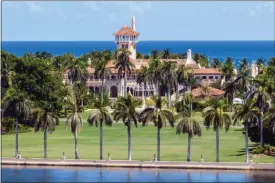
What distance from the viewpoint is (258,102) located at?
108m

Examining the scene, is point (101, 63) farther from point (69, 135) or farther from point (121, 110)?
point (121, 110)

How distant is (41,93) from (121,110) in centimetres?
4293

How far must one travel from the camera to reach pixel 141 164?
100375mm

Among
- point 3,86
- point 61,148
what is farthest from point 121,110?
point 3,86

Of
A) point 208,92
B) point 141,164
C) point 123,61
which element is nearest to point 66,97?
point 123,61

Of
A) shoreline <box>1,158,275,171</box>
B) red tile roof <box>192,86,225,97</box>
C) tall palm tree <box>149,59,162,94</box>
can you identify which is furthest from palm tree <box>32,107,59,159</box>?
red tile roof <box>192,86,225,97</box>

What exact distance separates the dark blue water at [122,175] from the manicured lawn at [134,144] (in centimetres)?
670

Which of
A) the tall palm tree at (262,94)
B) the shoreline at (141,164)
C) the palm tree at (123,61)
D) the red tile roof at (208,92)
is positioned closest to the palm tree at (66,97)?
the palm tree at (123,61)

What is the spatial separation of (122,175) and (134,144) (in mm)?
22166

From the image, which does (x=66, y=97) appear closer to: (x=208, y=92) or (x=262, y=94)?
(x=208, y=92)

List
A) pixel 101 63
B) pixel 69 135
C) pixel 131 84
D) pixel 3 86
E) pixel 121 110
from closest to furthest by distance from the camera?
pixel 121 110, pixel 69 135, pixel 3 86, pixel 101 63, pixel 131 84

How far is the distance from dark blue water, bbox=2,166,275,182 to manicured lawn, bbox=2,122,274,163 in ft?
22.0

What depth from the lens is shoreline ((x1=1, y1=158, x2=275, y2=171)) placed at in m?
99.4

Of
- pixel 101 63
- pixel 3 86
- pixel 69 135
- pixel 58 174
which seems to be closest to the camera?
pixel 58 174
